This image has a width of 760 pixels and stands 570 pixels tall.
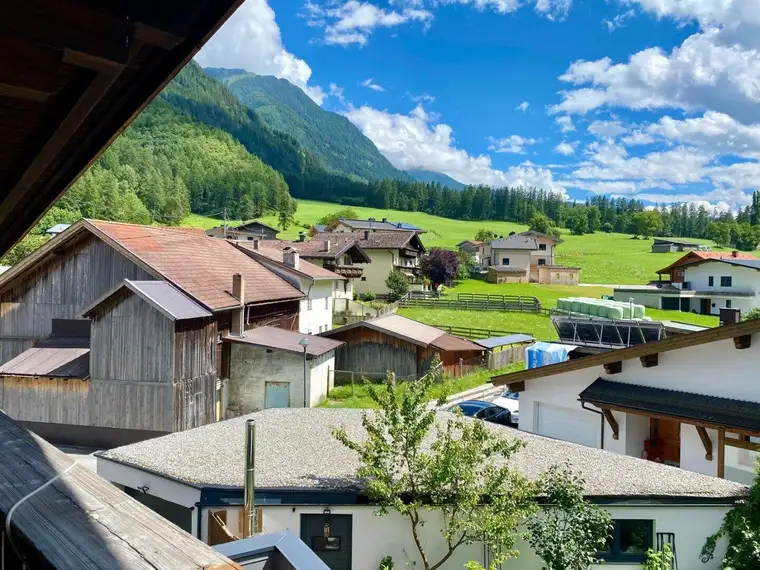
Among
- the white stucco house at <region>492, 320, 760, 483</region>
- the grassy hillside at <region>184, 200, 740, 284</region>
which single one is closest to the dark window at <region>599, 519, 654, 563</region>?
the white stucco house at <region>492, 320, 760, 483</region>

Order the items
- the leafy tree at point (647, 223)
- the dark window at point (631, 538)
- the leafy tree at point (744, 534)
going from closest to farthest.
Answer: the leafy tree at point (744, 534) → the dark window at point (631, 538) → the leafy tree at point (647, 223)

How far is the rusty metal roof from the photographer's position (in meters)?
22.1

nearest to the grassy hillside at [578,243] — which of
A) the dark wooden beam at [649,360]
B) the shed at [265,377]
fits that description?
the shed at [265,377]

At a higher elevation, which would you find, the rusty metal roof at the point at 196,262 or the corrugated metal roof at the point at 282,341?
the rusty metal roof at the point at 196,262

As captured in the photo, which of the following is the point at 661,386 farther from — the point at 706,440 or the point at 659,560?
the point at 659,560

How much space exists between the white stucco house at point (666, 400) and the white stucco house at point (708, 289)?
50.3 m

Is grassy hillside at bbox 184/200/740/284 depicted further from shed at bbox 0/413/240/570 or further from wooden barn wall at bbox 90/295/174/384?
shed at bbox 0/413/240/570

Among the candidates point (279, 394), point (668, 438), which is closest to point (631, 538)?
point (668, 438)

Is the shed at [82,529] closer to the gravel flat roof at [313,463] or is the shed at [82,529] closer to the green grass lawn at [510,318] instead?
the gravel flat roof at [313,463]

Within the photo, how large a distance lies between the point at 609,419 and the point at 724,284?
57.6 meters

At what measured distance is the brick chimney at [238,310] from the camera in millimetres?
24234

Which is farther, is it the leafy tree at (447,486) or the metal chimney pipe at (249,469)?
the leafy tree at (447,486)

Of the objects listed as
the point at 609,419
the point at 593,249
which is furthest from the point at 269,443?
the point at 593,249

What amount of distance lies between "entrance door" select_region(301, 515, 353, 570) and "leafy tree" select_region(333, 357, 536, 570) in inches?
33.1
